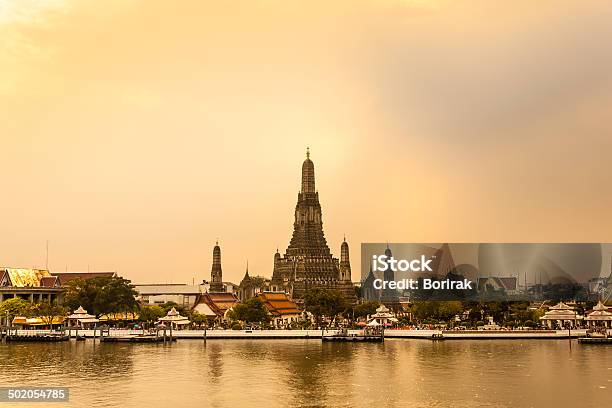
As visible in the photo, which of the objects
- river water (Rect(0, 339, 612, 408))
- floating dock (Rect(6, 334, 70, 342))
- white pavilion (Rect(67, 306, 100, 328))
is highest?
white pavilion (Rect(67, 306, 100, 328))

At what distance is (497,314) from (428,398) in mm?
69821

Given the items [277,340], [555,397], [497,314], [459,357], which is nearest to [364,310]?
[497,314]

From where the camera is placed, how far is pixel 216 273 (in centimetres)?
15862

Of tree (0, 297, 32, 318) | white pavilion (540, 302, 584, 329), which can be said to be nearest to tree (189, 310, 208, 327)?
tree (0, 297, 32, 318)

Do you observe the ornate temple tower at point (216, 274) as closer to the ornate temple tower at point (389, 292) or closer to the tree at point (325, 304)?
the ornate temple tower at point (389, 292)

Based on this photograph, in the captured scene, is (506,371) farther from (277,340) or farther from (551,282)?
(551,282)

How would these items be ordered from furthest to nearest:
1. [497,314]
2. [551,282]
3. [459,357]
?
1. [551,282]
2. [497,314]
3. [459,357]

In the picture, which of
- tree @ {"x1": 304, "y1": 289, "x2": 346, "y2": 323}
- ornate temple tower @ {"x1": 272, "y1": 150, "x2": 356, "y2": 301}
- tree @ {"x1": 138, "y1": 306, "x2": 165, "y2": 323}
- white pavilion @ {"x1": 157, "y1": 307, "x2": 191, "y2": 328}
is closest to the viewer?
white pavilion @ {"x1": 157, "y1": 307, "x2": 191, "y2": 328}

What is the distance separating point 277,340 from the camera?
84375 mm

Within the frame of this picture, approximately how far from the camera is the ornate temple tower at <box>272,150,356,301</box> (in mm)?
150875

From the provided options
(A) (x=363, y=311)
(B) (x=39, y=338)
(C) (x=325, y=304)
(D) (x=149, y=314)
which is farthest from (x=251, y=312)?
(B) (x=39, y=338)

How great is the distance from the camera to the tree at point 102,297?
95.8 m

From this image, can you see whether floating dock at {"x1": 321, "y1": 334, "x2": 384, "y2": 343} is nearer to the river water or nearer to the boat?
the river water

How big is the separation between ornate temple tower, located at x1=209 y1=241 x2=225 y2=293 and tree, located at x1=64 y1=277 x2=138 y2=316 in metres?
55.2
